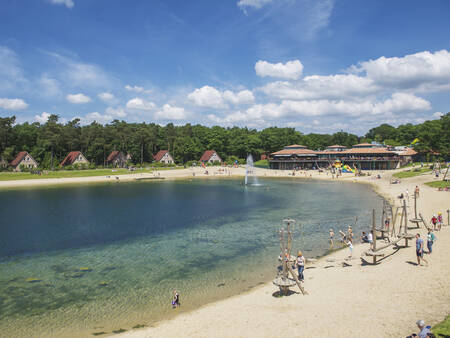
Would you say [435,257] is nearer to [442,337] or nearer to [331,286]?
[331,286]

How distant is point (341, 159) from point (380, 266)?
9483 cm

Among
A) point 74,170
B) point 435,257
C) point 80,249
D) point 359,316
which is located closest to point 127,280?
point 80,249

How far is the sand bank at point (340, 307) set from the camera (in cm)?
1309

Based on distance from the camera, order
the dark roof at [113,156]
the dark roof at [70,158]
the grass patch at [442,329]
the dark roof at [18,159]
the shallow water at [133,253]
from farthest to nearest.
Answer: the dark roof at [113,156]
the dark roof at [70,158]
the dark roof at [18,159]
the shallow water at [133,253]
the grass patch at [442,329]

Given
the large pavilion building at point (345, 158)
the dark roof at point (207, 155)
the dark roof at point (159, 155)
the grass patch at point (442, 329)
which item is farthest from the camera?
the dark roof at point (207, 155)

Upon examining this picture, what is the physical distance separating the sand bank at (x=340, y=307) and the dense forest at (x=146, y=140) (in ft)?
287

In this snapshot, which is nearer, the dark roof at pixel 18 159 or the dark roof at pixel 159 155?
the dark roof at pixel 18 159

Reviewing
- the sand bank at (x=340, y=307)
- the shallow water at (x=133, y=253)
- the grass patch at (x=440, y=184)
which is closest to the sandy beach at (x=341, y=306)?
the sand bank at (x=340, y=307)

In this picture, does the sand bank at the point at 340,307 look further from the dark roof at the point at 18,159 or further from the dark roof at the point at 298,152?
the dark roof at the point at 18,159

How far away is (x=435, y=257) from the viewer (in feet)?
66.3

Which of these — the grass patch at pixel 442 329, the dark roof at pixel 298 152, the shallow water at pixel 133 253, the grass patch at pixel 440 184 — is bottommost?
the shallow water at pixel 133 253

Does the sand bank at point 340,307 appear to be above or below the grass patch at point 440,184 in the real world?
below

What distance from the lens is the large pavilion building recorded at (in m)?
99.9

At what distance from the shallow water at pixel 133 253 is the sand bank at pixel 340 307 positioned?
2062 millimetres
